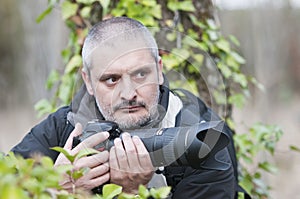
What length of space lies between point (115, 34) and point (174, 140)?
46 cm

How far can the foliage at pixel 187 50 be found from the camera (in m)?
2.77

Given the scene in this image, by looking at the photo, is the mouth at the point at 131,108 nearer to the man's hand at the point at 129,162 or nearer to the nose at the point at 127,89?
the nose at the point at 127,89

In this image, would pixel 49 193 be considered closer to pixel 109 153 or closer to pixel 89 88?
pixel 109 153

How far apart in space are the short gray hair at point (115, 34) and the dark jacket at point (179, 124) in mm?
151

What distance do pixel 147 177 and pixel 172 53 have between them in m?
0.92

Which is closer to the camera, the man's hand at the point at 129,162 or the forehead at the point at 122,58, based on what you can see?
the man's hand at the point at 129,162

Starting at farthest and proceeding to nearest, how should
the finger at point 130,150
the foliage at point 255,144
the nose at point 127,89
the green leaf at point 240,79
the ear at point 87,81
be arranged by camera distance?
the green leaf at point 240,79 < the foliage at point 255,144 < the ear at point 87,81 < the nose at point 127,89 < the finger at point 130,150

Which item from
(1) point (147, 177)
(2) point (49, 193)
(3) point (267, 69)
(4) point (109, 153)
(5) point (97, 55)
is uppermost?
(5) point (97, 55)

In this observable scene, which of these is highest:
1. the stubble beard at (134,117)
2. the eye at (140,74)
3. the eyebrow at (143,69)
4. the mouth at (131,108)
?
the eyebrow at (143,69)

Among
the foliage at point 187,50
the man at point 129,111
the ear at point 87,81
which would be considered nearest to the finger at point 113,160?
the man at point 129,111

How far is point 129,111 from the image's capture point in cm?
193

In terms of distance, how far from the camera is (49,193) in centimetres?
108

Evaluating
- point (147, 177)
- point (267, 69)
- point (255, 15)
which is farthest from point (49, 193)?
point (255, 15)

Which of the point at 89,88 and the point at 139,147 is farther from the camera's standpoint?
the point at 89,88
